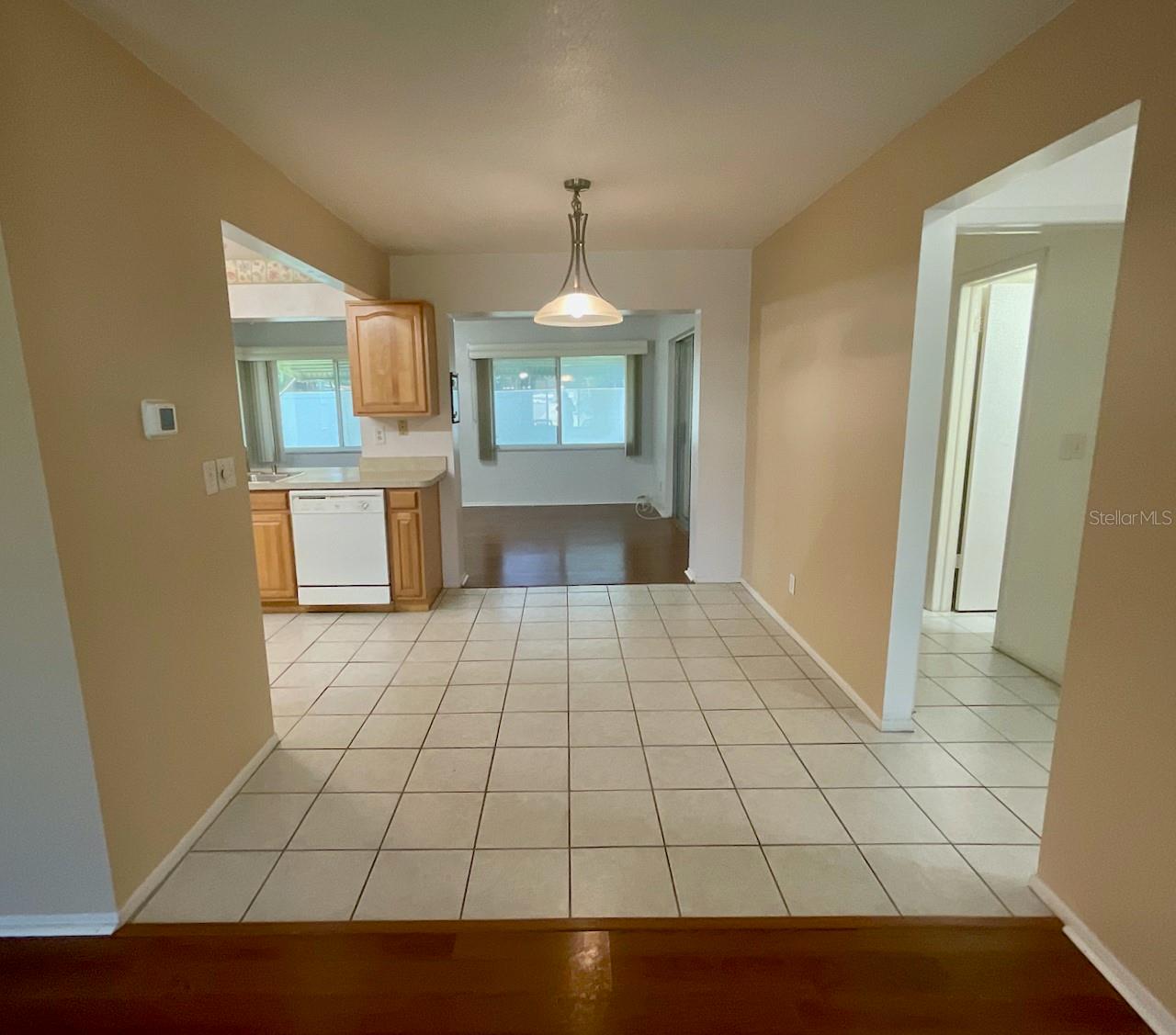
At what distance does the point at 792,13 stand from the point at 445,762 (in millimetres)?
2608

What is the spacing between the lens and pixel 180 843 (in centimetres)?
184

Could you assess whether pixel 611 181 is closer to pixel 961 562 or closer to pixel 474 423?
pixel 961 562

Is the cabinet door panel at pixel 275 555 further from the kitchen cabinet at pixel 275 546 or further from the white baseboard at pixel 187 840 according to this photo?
the white baseboard at pixel 187 840

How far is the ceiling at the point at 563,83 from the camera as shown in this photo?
1529 millimetres

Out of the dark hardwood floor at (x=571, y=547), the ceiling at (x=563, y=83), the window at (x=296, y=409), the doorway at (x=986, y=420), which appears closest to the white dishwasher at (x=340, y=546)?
the dark hardwood floor at (x=571, y=547)

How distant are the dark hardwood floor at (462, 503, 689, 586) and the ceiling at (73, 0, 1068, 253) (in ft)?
9.02

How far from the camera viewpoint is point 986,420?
3547 mm

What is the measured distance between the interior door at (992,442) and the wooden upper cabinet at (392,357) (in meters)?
3.41

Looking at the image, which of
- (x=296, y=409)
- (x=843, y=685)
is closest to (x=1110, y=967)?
(x=843, y=685)

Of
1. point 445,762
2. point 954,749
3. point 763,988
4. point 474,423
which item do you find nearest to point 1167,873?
point 763,988

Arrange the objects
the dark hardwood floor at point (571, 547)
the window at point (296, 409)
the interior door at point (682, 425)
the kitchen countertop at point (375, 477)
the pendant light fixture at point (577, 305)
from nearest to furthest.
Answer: the pendant light fixture at point (577, 305), the kitchen countertop at point (375, 477), the dark hardwood floor at point (571, 547), the interior door at point (682, 425), the window at point (296, 409)

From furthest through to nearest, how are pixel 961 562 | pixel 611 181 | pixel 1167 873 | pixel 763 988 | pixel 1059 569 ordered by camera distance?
pixel 961 562 < pixel 1059 569 < pixel 611 181 < pixel 763 988 < pixel 1167 873

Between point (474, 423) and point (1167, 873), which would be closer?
point (1167, 873)

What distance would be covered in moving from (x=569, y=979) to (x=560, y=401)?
687 centimetres
